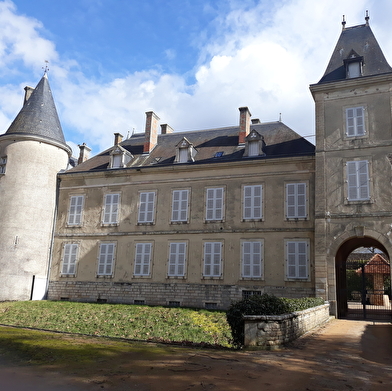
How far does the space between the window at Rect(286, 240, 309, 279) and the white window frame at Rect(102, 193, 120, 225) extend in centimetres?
876

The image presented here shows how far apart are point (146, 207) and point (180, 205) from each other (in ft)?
5.94

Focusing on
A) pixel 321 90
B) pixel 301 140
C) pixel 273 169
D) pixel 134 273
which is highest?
A: pixel 321 90

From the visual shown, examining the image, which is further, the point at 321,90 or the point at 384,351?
the point at 321,90

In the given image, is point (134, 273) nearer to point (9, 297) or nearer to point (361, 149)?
point (9, 297)

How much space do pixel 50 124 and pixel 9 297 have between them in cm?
931

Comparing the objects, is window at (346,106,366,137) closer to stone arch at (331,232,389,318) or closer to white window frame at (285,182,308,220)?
white window frame at (285,182,308,220)

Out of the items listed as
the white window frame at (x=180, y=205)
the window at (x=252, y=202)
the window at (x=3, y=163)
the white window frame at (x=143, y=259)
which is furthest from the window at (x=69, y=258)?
the window at (x=252, y=202)

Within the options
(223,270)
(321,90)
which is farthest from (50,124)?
(321,90)

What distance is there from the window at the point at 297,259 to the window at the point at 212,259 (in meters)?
3.05

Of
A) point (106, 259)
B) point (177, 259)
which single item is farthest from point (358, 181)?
point (106, 259)

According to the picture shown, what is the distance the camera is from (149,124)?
22875 mm

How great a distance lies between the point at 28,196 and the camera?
68.7 feet

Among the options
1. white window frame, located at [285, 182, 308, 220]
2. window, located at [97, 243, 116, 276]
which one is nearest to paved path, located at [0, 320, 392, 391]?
white window frame, located at [285, 182, 308, 220]

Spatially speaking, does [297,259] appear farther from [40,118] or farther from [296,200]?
[40,118]
